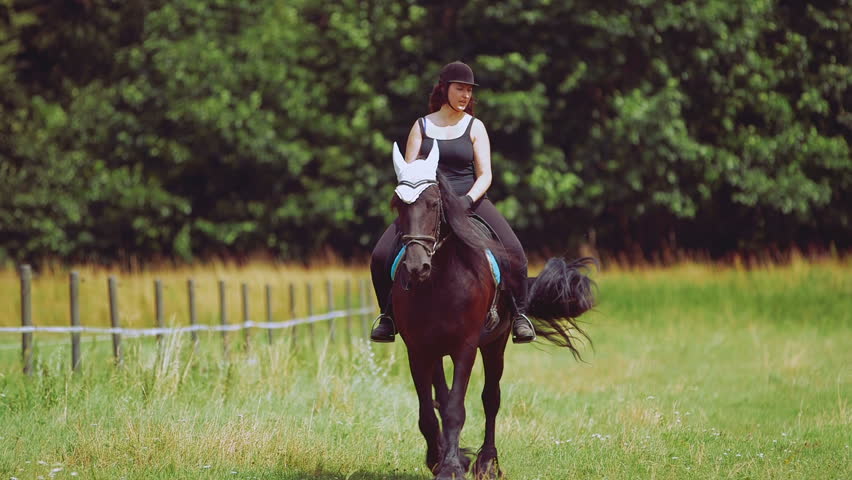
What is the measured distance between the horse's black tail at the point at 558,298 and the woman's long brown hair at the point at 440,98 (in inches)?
61.9

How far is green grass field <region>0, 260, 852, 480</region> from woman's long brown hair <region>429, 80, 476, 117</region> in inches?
96.4

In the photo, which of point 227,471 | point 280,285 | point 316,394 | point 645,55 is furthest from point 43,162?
point 227,471

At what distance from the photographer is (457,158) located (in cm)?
821

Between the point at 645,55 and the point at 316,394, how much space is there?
65.6ft

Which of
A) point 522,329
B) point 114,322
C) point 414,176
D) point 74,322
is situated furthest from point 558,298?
point 114,322

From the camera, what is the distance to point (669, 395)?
511 inches

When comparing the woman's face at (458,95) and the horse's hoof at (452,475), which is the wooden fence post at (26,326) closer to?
the woman's face at (458,95)

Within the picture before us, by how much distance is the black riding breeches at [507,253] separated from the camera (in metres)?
8.44

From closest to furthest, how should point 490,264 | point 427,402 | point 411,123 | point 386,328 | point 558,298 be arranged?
point 427,402, point 490,264, point 386,328, point 558,298, point 411,123

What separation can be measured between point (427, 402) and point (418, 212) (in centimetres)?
159

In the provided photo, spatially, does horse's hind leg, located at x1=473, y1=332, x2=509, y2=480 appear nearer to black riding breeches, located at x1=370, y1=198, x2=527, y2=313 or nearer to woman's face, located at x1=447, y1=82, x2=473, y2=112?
black riding breeches, located at x1=370, y1=198, x2=527, y2=313

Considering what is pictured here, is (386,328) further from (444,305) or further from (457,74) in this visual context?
(457,74)

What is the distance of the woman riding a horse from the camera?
820 centimetres

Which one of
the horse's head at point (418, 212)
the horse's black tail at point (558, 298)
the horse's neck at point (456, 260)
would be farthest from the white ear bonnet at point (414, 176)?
the horse's black tail at point (558, 298)
